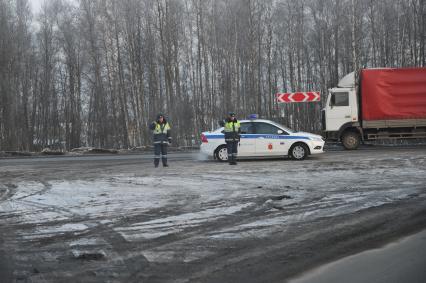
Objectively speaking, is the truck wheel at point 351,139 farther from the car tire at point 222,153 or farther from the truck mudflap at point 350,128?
the car tire at point 222,153

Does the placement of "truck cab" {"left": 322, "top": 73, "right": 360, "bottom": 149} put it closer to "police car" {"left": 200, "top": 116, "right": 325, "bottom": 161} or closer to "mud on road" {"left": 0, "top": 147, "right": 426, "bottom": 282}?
"police car" {"left": 200, "top": 116, "right": 325, "bottom": 161}

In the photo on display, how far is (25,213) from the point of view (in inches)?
293

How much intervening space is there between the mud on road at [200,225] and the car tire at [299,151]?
5303 millimetres

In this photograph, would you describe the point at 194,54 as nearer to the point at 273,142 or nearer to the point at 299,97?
the point at 299,97

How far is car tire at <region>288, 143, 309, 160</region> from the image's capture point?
54.7 ft

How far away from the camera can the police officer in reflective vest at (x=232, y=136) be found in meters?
15.8

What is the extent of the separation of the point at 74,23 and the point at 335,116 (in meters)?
30.4

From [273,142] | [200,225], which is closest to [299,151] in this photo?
[273,142]

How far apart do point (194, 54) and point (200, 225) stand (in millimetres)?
34277

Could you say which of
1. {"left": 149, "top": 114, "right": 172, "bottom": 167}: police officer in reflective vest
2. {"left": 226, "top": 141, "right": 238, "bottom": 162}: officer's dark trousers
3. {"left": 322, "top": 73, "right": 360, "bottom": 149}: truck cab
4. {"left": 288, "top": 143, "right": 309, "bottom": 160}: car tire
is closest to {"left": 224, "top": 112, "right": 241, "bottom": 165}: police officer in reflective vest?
{"left": 226, "top": 141, "right": 238, "bottom": 162}: officer's dark trousers

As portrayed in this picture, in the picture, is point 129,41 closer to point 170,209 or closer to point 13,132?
point 13,132

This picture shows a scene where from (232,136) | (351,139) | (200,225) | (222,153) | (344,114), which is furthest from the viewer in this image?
(351,139)

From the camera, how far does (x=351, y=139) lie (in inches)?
833

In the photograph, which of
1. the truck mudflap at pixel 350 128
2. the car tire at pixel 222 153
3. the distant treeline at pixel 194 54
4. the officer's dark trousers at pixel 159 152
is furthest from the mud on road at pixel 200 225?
the distant treeline at pixel 194 54
